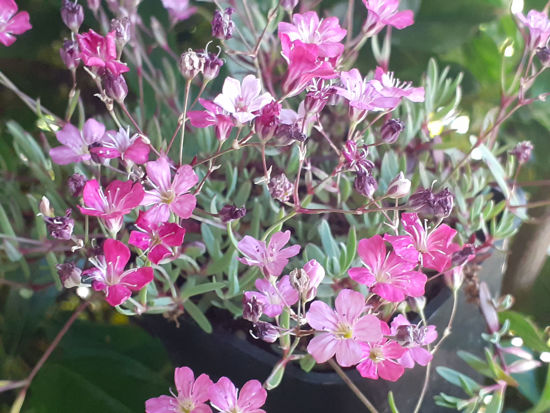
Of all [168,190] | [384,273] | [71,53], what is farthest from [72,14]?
[384,273]

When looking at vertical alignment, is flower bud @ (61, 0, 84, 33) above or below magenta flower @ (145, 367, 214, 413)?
above

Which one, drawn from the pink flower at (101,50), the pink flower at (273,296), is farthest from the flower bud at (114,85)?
the pink flower at (273,296)

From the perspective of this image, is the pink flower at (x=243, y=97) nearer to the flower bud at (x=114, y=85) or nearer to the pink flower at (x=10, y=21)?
the flower bud at (x=114, y=85)

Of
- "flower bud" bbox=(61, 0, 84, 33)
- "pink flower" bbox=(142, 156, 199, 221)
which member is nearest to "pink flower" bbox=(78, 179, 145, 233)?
"pink flower" bbox=(142, 156, 199, 221)

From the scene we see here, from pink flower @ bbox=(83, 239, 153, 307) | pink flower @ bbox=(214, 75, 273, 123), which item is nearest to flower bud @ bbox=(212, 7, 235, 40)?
pink flower @ bbox=(214, 75, 273, 123)


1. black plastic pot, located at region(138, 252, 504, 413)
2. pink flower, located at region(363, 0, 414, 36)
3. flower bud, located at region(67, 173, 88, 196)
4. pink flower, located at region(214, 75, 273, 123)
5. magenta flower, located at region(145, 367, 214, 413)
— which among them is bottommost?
black plastic pot, located at region(138, 252, 504, 413)

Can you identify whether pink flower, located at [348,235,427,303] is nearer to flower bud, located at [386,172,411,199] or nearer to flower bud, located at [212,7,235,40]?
flower bud, located at [386,172,411,199]

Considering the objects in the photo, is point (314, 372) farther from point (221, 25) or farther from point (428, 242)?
point (221, 25)

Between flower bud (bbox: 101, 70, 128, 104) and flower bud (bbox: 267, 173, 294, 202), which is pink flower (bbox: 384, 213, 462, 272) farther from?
flower bud (bbox: 101, 70, 128, 104)
